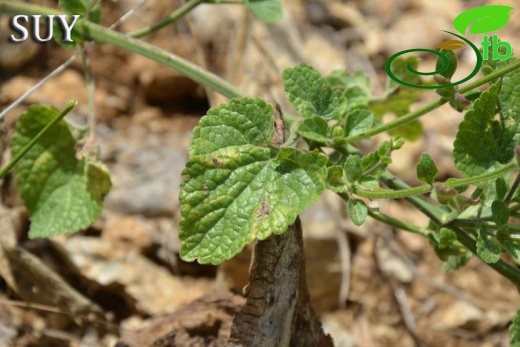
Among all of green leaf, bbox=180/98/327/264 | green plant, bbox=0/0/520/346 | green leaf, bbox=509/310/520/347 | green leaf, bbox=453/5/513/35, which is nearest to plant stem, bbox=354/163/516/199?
green plant, bbox=0/0/520/346

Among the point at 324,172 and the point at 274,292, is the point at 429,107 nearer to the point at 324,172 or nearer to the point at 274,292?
the point at 324,172

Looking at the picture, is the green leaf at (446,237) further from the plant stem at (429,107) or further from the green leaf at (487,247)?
the plant stem at (429,107)

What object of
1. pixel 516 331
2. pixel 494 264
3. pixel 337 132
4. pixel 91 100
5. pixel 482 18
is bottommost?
pixel 516 331

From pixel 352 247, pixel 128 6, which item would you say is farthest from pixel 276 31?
pixel 352 247

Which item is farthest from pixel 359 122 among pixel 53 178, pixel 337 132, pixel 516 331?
pixel 53 178

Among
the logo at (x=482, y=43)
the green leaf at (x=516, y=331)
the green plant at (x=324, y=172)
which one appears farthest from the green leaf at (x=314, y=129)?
the green leaf at (x=516, y=331)

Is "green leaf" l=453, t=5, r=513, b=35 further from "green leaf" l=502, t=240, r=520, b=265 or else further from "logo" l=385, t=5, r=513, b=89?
"green leaf" l=502, t=240, r=520, b=265
